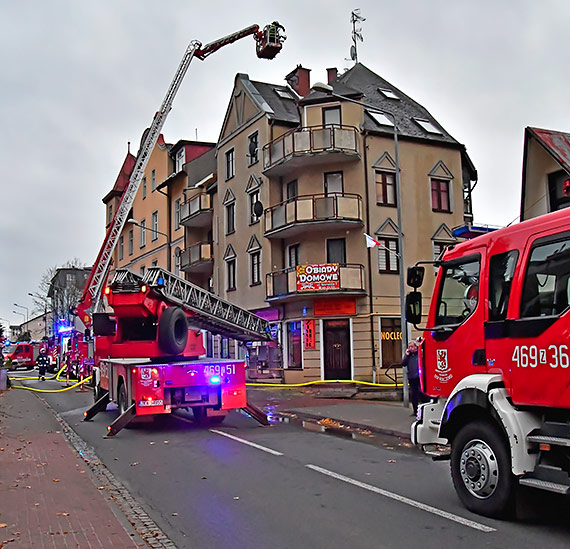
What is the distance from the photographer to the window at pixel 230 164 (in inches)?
1374

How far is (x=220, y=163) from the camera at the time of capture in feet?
119

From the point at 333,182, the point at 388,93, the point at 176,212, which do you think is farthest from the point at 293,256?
the point at 176,212

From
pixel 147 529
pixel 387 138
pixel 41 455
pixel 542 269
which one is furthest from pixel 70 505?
pixel 387 138

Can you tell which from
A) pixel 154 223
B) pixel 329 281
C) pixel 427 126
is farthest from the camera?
pixel 154 223

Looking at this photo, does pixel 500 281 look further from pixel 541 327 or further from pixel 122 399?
pixel 122 399

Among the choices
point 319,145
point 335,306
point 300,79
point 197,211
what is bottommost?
point 335,306

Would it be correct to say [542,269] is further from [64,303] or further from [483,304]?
[64,303]

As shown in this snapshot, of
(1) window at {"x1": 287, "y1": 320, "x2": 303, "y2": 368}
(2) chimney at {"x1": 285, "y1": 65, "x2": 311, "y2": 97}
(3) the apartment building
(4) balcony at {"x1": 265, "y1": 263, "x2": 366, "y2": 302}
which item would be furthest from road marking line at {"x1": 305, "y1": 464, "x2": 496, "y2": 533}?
(2) chimney at {"x1": 285, "y1": 65, "x2": 311, "y2": 97}

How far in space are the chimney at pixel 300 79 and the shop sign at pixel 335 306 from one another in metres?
13.8

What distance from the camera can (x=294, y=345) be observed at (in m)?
29.0

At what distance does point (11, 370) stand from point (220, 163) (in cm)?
3124

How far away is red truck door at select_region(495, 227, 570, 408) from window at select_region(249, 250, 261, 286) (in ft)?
85.3

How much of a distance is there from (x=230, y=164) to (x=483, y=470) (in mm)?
30778

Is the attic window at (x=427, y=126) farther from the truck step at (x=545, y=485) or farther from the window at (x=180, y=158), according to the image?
the truck step at (x=545, y=485)
